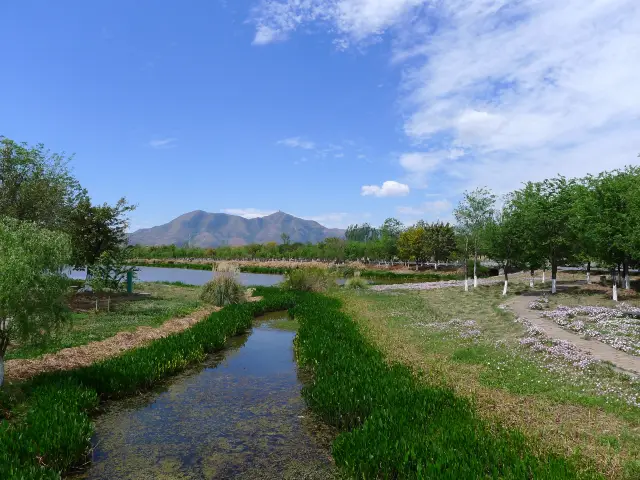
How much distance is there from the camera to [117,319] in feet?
72.7

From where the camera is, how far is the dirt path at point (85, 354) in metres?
12.4

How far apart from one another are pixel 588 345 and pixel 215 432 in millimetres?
13975

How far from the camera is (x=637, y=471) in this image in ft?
22.2

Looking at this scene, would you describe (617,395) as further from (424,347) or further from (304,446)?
(304,446)

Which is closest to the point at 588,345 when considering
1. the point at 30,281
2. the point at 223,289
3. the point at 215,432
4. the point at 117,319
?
the point at 215,432

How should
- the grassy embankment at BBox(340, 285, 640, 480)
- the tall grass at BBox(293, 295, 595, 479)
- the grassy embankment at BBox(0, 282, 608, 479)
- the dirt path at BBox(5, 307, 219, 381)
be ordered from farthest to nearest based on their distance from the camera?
the dirt path at BBox(5, 307, 219, 381)
the grassy embankment at BBox(340, 285, 640, 480)
the grassy embankment at BBox(0, 282, 608, 479)
the tall grass at BBox(293, 295, 595, 479)

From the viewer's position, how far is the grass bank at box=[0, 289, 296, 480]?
24.1 ft

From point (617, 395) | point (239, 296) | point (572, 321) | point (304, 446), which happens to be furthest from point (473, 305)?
point (304, 446)

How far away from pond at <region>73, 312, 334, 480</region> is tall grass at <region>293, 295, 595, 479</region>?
81 centimetres

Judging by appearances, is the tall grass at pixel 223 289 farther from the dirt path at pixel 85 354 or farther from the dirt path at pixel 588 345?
the dirt path at pixel 588 345

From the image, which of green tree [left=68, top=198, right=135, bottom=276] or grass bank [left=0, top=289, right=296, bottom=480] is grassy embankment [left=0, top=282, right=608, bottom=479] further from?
green tree [left=68, top=198, right=135, bottom=276]

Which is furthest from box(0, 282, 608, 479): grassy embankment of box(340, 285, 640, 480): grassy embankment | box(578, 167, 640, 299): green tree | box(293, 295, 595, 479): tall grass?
box(578, 167, 640, 299): green tree

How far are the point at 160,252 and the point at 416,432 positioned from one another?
151 m

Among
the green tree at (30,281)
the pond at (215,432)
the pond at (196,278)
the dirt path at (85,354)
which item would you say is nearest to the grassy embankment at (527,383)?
the pond at (215,432)
